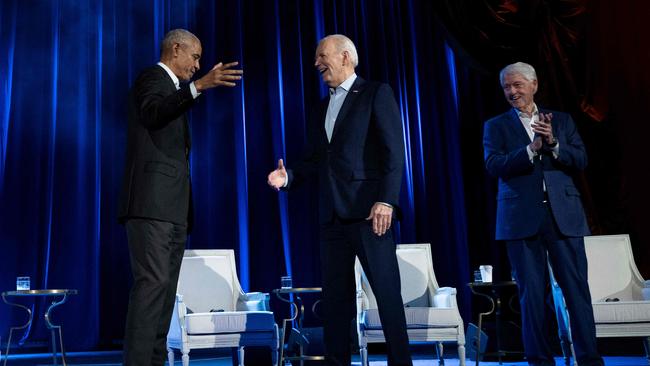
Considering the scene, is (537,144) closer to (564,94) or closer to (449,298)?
(449,298)

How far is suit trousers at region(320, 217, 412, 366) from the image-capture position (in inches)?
93.3

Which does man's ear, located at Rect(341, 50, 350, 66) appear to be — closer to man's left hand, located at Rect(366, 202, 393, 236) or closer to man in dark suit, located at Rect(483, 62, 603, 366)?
man's left hand, located at Rect(366, 202, 393, 236)

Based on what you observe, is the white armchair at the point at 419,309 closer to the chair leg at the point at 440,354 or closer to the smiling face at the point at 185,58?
the chair leg at the point at 440,354

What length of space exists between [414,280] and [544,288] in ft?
6.23

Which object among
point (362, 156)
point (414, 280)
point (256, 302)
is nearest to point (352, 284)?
point (362, 156)

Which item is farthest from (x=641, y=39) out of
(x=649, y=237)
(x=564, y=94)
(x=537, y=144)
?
(x=537, y=144)

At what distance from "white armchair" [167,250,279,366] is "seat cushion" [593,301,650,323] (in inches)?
76.5

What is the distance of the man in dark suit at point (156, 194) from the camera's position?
239 centimetres

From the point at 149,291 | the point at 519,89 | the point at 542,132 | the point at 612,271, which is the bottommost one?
the point at 612,271

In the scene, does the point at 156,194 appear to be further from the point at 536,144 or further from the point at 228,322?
the point at 228,322

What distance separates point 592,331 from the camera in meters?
2.87

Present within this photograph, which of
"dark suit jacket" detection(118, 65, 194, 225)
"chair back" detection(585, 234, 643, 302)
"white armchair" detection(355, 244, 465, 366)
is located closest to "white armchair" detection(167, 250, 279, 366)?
"white armchair" detection(355, 244, 465, 366)

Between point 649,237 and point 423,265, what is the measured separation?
2.02m

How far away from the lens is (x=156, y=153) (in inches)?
99.1
